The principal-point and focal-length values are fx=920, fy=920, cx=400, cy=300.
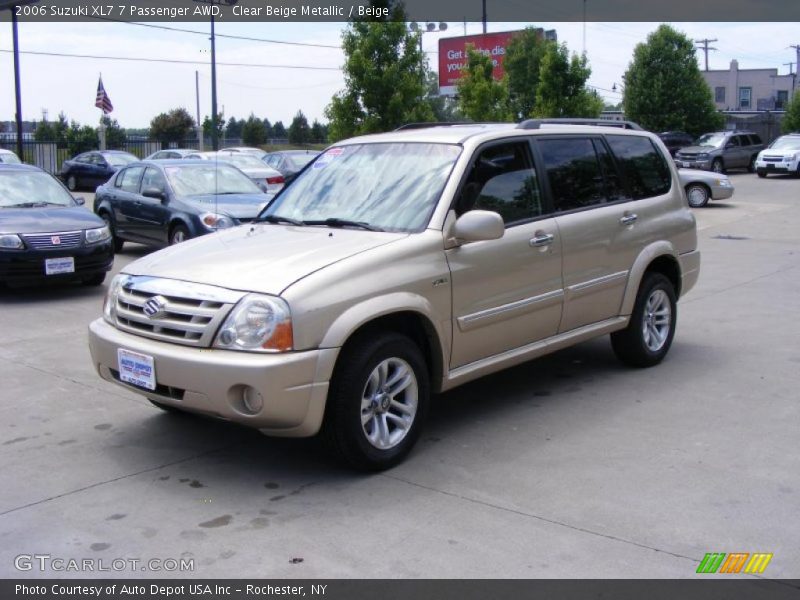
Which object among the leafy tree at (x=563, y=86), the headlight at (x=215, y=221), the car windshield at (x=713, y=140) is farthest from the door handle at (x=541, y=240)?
the car windshield at (x=713, y=140)

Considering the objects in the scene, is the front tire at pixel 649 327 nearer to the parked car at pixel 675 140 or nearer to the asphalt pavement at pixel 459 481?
the asphalt pavement at pixel 459 481

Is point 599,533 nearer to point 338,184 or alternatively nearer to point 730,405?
point 730,405

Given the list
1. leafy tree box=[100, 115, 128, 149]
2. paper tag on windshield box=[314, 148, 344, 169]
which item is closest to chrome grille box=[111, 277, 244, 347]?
paper tag on windshield box=[314, 148, 344, 169]

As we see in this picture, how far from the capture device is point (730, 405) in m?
6.16

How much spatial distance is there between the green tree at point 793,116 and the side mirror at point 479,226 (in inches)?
1773

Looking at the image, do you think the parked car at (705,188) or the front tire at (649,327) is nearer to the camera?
the front tire at (649,327)

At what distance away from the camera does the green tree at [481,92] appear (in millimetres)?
27031

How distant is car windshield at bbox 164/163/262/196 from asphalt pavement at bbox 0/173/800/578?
5598mm

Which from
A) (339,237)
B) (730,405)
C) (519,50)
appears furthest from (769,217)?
(519,50)

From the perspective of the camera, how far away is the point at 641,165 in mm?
7141

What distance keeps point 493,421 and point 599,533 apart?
5.72 feet

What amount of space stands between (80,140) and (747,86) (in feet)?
224

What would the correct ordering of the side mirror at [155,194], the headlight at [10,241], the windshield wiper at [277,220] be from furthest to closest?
the side mirror at [155,194] → the headlight at [10,241] → the windshield wiper at [277,220]

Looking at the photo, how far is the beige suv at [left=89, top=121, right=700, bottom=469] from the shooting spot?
4559 millimetres
